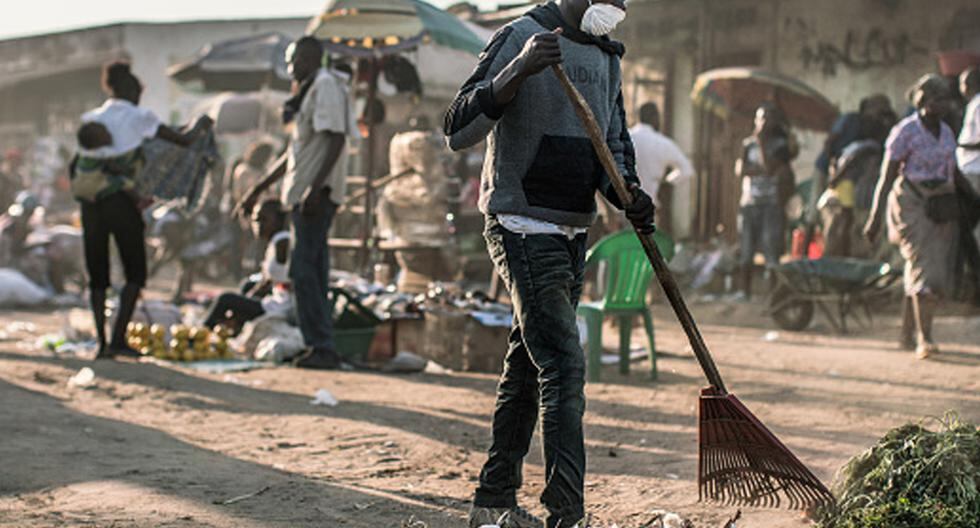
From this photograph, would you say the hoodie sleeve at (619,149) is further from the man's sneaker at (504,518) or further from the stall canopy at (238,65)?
the stall canopy at (238,65)

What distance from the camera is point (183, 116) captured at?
29.3 metres

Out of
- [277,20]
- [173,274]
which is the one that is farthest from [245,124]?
[277,20]

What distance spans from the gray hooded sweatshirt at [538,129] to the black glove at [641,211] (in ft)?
0.67

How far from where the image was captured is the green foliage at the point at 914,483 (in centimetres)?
388

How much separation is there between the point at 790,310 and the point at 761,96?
3.93m

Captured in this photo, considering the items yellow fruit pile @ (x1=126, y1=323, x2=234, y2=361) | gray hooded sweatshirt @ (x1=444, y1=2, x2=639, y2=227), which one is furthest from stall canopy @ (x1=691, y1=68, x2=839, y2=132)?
gray hooded sweatshirt @ (x1=444, y1=2, x2=639, y2=227)

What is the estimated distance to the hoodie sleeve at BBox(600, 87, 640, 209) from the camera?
4.52 meters

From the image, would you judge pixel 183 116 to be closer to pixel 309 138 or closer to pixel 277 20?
pixel 277 20

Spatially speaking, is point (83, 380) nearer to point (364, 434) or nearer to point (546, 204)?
point (364, 434)

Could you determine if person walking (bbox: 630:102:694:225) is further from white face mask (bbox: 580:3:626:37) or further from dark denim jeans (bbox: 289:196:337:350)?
white face mask (bbox: 580:3:626:37)

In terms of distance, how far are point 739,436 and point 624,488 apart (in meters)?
1.27

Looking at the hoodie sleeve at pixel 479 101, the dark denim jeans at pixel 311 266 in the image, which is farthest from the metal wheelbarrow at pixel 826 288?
the hoodie sleeve at pixel 479 101

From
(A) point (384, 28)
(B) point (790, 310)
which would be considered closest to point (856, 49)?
(B) point (790, 310)

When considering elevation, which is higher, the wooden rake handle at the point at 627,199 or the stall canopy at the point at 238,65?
the stall canopy at the point at 238,65
